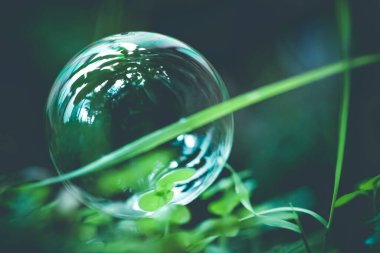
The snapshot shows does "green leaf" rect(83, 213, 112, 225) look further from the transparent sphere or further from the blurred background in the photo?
the blurred background

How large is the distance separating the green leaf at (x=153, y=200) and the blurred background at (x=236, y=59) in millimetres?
597

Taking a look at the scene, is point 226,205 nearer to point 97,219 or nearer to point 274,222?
point 274,222

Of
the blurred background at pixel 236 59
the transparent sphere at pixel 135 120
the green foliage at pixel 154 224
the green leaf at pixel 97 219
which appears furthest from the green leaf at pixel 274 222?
the blurred background at pixel 236 59

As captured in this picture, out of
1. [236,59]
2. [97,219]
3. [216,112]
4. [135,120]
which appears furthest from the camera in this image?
[236,59]

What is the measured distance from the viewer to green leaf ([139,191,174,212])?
0.62 meters

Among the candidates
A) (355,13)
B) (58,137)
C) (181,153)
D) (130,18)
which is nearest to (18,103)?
(130,18)

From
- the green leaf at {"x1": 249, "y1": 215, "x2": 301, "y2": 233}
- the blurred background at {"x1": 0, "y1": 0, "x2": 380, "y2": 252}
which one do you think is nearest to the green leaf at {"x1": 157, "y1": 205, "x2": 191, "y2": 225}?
the green leaf at {"x1": 249, "y1": 215, "x2": 301, "y2": 233}

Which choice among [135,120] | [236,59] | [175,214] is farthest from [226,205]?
[236,59]

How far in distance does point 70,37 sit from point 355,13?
0.87 metres

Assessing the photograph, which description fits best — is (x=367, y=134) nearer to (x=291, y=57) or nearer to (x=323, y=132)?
(x=323, y=132)

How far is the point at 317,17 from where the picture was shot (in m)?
1.21

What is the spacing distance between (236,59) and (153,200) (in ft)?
2.52

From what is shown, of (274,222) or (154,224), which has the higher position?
(154,224)

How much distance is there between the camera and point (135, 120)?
609 mm
